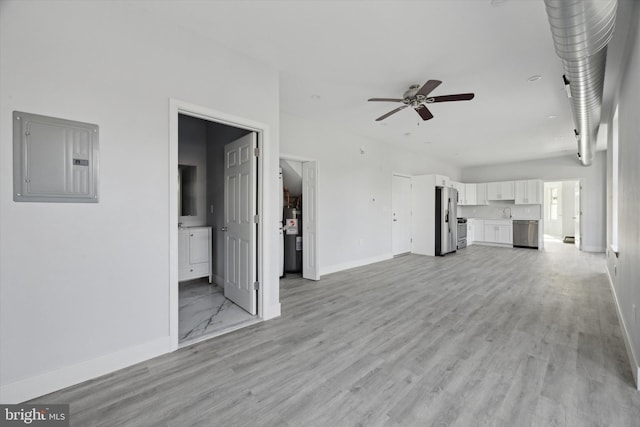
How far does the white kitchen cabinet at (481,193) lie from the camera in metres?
9.49

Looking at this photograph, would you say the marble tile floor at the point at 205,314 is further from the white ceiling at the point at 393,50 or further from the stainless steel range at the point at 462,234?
the stainless steel range at the point at 462,234

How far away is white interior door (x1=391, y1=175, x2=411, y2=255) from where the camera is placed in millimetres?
7195

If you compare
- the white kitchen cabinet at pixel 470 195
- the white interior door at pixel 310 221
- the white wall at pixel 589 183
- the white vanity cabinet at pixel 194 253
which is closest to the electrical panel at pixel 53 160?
the white vanity cabinet at pixel 194 253

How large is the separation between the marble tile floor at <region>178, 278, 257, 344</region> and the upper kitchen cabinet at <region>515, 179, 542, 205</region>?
30.5ft

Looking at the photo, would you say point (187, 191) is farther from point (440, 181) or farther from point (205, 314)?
point (440, 181)

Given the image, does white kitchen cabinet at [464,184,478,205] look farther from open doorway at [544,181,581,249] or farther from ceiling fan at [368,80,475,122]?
ceiling fan at [368,80,475,122]

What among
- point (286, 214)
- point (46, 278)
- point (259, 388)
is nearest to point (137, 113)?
point (46, 278)

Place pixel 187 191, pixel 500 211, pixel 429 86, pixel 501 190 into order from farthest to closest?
pixel 500 211
pixel 501 190
pixel 187 191
pixel 429 86

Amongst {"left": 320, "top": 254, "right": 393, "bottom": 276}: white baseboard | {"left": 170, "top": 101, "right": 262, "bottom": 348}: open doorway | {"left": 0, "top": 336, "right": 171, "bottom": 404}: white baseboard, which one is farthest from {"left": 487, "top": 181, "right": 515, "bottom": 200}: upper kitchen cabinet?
{"left": 0, "top": 336, "right": 171, "bottom": 404}: white baseboard

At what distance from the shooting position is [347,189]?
18.4 feet

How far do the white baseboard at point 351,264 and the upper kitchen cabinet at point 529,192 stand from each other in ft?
17.4

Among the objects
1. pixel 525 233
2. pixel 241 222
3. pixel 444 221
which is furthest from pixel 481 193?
pixel 241 222

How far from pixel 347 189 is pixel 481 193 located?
648cm

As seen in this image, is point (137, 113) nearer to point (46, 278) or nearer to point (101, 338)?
point (46, 278)
